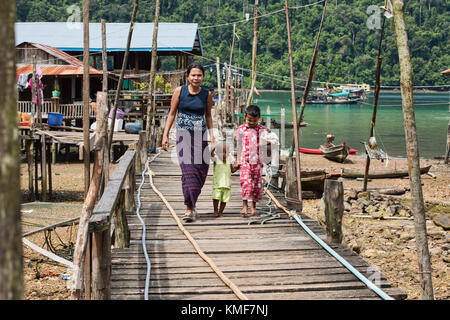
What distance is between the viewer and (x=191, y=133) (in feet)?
19.4

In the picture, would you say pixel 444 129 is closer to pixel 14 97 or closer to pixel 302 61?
pixel 302 61

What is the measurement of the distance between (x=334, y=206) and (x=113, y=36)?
89.6 feet

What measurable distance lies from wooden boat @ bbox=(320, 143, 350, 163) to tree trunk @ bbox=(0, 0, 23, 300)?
2190cm

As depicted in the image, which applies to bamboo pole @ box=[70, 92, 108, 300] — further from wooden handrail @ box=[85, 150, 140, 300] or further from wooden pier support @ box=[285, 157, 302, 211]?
wooden pier support @ box=[285, 157, 302, 211]

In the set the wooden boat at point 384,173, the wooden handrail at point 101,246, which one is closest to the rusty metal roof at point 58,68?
the wooden boat at point 384,173

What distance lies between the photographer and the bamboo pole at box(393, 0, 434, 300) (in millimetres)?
4605

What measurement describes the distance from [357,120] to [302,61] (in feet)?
81.1

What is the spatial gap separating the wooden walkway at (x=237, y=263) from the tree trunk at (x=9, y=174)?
2.46 metres

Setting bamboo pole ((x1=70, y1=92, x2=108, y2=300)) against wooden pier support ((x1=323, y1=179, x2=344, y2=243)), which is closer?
bamboo pole ((x1=70, y1=92, x2=108, y2=300))

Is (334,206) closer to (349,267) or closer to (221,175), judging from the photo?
(349,267)

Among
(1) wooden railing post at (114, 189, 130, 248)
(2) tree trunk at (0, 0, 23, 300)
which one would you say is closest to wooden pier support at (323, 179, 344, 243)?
(1) wooden railing post at (114, 189, 130, 248)

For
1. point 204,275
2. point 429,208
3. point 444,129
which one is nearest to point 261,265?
point 204,275

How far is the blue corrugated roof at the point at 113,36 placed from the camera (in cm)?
2848
